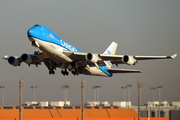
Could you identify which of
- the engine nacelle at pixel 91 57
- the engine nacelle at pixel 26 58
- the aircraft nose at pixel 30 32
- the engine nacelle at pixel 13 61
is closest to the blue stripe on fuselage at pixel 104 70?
the engine nacelle at pixel 91 57

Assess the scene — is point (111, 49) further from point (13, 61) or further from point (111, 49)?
point (13, 61)

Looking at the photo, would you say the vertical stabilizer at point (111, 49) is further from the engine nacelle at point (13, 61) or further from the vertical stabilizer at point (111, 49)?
the engine nacelle at point (13, 61)

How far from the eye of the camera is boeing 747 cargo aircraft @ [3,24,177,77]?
47.6m

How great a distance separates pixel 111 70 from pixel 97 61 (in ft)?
35.3

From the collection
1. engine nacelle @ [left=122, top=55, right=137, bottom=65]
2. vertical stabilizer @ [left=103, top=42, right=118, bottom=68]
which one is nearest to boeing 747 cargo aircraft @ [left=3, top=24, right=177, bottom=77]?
engine nacelle @ [left=122, top=55, right=137, bottom=65]

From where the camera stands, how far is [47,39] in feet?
158

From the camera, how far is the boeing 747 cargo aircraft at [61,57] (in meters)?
47.6

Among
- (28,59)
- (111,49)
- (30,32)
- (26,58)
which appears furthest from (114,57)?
(111,49)

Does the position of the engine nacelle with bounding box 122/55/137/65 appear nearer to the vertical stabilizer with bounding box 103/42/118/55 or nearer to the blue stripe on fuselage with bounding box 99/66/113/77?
the blue stripe on fuselage with bounding box 99/66/113/77

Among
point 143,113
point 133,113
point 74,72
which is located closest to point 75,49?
point 74,72

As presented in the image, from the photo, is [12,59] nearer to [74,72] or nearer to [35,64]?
[35,64]

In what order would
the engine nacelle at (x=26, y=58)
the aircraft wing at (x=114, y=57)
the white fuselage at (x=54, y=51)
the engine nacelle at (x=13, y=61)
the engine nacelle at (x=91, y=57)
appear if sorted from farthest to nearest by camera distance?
the engine nacelle at (x=13, y=61) < the engine nacelle at (x=26, y=58) < the engine nacelle at (x=91, y=57) < the aircraft wing at (x=114, y=57) < the white fuselage at (x=54, y=51)

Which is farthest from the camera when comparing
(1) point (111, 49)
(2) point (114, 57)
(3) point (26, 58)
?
(1) point (111, 49)

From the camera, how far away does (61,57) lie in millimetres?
50000
